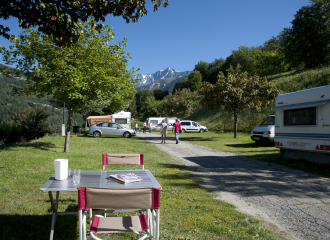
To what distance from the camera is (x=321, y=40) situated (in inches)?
1569

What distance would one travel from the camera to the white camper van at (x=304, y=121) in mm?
7809

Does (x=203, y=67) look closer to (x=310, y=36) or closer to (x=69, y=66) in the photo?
(x=310, y=36)

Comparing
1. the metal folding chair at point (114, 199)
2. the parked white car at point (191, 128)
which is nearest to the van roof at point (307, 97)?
the metal folding chair at point (114, 199)

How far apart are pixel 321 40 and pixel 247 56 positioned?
2295cm

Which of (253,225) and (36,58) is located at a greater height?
(36,58)

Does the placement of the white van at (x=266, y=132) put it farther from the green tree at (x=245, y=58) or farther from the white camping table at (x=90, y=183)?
the green tree at (x=245, y=58)

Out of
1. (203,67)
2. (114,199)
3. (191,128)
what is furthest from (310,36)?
(203,67)

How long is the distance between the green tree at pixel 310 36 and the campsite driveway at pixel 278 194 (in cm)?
3984

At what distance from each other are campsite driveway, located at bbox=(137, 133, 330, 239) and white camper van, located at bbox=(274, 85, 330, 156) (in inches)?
46.2

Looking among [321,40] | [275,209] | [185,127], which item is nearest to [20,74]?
[275,209]

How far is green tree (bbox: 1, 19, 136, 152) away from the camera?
10750 millimetres

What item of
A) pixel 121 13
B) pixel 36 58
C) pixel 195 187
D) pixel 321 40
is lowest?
pixel 195 187

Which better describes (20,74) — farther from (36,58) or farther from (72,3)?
(72,3)

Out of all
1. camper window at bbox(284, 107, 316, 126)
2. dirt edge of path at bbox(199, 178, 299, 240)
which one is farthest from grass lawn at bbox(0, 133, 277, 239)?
camper window at bbox(284, 107, 316, 126)
